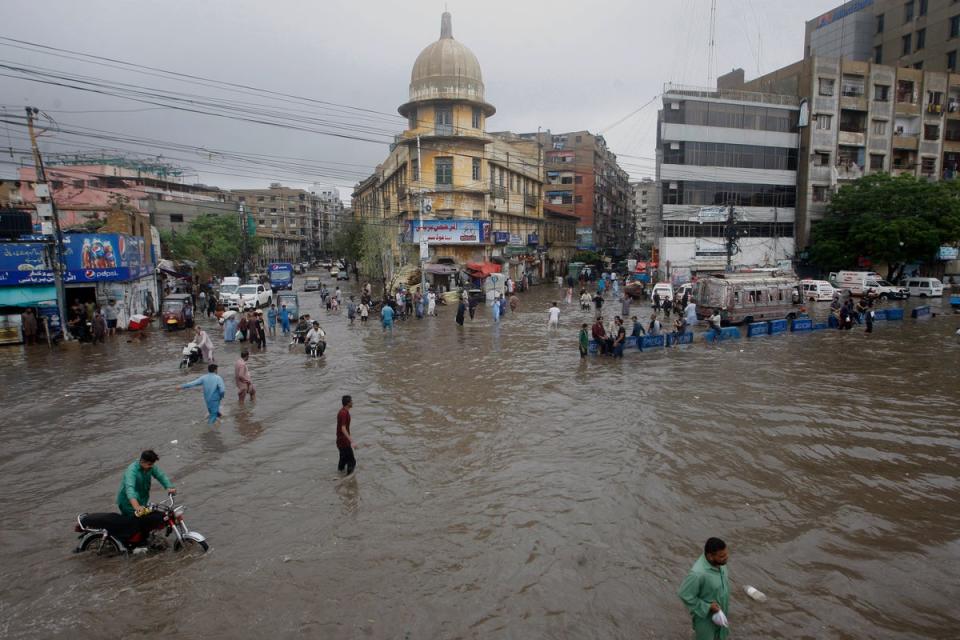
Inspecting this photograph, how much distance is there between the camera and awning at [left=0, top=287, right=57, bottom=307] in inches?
865

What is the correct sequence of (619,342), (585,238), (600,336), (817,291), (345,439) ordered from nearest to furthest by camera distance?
(345,439) → (619,342) → (600,336) → (817,291) → (585,238)

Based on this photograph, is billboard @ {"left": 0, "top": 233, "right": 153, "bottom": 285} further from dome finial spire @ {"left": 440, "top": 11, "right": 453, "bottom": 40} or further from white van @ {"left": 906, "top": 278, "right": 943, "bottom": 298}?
white van @ {"left": 906, "top": 278, "right": 943, "bottom": 298}

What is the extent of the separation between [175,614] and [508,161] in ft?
162

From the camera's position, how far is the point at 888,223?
142ft

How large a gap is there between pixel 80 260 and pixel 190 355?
32.9 feet

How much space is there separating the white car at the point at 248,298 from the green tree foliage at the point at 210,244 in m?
15.7

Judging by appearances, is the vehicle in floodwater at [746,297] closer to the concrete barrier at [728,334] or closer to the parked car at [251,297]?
the concrete barrier at [728,334]

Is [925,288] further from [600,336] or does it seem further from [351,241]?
[351,241]

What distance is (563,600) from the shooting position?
6.01 metres

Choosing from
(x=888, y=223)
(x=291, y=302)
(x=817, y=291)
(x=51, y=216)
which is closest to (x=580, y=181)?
(x=888, y=223)

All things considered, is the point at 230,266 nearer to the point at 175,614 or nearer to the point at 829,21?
the point at 175,614

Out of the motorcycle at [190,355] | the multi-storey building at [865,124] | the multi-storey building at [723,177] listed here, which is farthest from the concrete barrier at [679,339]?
the multi-storey building at [865,124]

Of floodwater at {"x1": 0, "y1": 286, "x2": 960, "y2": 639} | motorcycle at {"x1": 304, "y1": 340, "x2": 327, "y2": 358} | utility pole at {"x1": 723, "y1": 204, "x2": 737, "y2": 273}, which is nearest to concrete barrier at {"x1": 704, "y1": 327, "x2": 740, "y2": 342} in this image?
floodwater at {"x1": 0, "y1": 286, "x2": 960, "y2": 639}

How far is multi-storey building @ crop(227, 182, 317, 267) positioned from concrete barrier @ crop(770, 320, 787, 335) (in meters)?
84.2
